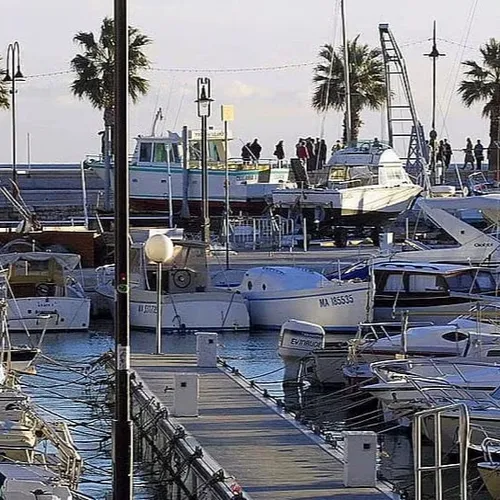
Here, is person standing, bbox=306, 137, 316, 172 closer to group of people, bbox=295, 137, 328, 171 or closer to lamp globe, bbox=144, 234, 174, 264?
group of people, bbox=295, 137, 328, 171

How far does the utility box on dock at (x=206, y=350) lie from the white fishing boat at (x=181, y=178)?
106 ft

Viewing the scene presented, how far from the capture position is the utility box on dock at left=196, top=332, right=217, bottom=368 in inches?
1054

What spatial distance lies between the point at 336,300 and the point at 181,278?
15.4 ft

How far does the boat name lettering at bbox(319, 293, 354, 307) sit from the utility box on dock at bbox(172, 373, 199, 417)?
1558 centimetres

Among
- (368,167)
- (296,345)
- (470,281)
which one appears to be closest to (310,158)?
(368,167)

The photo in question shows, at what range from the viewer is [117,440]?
15.0 metres

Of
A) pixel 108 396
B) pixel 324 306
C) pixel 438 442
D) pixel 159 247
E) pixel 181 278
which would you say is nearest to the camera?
pixel 438 442

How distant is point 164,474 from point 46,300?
18.0m

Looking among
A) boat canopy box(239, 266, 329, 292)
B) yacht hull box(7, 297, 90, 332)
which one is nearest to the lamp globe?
yacht hull box(7, 297, 90, 332)

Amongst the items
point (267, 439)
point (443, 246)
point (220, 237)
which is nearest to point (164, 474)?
point (267, 439)

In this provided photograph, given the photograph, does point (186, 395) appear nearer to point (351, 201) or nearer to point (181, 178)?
point (351, 201)

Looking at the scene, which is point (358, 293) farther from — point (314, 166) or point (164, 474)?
point (314, 166)

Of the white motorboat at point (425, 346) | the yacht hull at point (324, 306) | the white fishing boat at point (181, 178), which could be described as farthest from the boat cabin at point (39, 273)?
the white fishing boat at point (181, 178)

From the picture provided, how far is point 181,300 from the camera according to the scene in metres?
38.1
